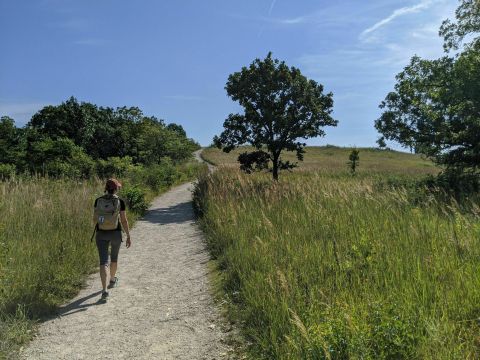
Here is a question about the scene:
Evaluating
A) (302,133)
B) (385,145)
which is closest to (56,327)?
(302,133)

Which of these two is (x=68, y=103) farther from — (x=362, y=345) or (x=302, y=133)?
(x=362, y=345)

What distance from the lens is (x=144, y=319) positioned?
4949 millimetres

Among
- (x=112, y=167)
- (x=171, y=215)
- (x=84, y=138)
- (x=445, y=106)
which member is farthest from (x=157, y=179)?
(x=84, y=138)

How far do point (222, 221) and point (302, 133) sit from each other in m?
11.1

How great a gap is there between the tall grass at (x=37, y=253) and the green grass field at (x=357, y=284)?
2695 millimetres

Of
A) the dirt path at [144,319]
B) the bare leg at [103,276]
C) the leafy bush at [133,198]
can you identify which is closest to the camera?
the dirt path at [144,319]

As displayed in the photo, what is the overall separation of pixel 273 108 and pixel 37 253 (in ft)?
47.2

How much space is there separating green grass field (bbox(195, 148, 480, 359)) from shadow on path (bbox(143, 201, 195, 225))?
19.9 ft

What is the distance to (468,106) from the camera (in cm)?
1427

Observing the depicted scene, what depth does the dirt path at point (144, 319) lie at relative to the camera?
4078 millimetres

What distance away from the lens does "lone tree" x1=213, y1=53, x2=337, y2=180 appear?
60.8 ft

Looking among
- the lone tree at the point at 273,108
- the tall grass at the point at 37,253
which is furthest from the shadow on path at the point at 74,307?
the lone tree at the point at 273,108

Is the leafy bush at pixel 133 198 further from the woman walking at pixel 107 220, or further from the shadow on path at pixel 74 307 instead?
the shadow on path at pixel 74 307

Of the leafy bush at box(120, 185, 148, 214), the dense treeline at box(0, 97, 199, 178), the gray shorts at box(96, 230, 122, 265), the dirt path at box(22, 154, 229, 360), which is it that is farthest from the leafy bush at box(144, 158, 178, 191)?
the gray shorts at box(96, 230, 122, 265)
